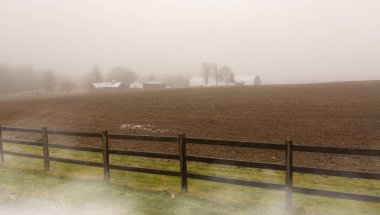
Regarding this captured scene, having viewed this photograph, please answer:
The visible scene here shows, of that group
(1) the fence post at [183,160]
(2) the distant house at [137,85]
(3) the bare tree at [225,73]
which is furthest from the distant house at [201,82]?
(1) the fence post at [183,160]

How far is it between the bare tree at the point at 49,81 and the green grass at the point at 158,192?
154100 millimetres

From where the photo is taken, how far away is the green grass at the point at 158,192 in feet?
24.2

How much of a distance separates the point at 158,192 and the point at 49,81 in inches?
6333

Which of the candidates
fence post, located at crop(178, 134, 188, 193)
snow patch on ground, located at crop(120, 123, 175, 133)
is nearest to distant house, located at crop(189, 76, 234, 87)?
snow patch on ground, located at crop(120, 123, 175, 133)

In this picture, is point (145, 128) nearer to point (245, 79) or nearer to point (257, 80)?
point (245, 79)

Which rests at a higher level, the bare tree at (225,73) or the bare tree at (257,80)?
the bare tree at (225,73)

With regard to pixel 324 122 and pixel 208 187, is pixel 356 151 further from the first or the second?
pixel 324 122

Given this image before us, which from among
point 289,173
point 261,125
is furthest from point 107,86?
A: point 289,173

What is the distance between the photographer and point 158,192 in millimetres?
8500

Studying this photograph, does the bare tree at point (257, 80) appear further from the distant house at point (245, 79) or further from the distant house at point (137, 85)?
the distant house at point (137, 85)

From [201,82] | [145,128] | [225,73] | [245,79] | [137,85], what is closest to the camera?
[145,128]

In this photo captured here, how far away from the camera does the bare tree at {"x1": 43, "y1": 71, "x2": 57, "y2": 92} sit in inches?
6083

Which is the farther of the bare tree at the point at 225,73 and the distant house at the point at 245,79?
the bare tree at the point at 225,73

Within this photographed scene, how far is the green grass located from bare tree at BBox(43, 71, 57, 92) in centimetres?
15410
